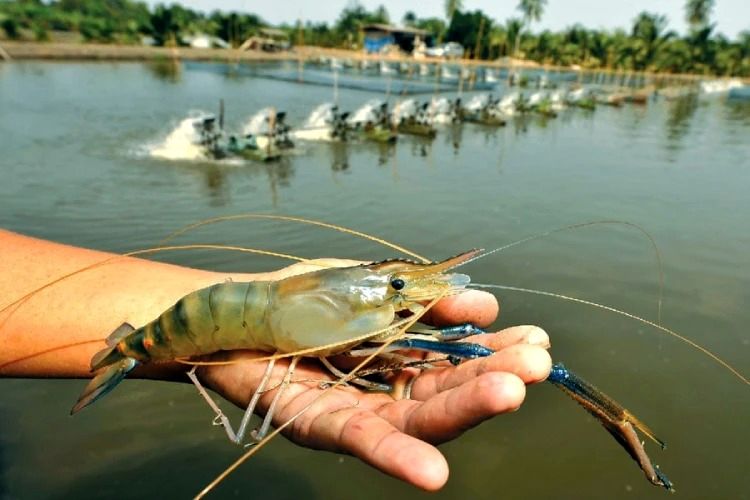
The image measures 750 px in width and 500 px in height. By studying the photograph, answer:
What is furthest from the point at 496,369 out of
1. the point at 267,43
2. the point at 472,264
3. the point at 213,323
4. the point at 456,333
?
the point at 267,43

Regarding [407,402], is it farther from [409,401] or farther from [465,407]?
[465,407]

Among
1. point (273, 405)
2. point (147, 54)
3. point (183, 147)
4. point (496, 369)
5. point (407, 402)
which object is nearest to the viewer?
point (496, 369)

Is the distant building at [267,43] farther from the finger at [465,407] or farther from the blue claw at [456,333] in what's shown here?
the finger at [465,407]

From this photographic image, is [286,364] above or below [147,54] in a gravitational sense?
below

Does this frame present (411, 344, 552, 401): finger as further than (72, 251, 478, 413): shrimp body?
No

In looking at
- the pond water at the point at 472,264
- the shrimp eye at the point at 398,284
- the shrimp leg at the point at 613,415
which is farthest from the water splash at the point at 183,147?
the shrimp leg at the point at 613,415

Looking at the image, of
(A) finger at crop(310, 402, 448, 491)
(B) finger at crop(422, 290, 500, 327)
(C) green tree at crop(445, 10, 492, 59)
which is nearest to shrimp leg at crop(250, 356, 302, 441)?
(A) finger at crop(310, 402, 448, 491)

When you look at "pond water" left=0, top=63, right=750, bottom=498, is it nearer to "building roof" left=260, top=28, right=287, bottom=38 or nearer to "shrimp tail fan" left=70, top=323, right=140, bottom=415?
"shrimp tail fan" left=70, top=323, right=140, bottom=415
